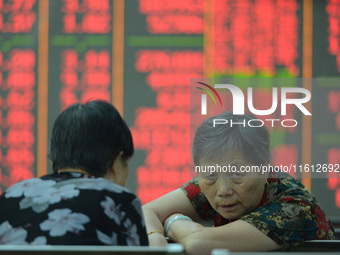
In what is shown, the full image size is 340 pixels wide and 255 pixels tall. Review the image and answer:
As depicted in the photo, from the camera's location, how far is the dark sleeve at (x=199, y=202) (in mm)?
1472

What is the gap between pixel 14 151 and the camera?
249cm

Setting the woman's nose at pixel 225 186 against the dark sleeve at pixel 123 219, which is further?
the woman's nose at pixel 225 186

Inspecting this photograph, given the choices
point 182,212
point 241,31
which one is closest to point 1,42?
point 241,31

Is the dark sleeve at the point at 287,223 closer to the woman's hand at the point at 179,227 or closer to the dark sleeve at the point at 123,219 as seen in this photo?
the woman's hand at the point at 179,227

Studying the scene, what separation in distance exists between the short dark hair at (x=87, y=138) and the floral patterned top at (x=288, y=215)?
1.31ft

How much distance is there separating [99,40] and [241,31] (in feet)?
2.49

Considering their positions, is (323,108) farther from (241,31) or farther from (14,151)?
(14,151)

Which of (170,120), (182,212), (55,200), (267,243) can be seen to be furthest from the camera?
(170,120)

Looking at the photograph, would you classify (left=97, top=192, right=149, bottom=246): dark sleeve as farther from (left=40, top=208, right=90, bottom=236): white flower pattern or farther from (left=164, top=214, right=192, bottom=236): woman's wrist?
(left=164, top=214, right=192, bottom=236): woman's wrist

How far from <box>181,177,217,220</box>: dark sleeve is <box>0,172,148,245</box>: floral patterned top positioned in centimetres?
50

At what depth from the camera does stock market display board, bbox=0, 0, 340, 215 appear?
2.46m

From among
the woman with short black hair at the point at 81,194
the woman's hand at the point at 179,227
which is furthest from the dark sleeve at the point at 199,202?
the woman with short black hair at the point at 81,194

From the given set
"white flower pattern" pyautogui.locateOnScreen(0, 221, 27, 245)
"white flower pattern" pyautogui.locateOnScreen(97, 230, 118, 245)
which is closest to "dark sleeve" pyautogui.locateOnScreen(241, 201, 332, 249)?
"white flower pattern" pyautogui.locateOnScreen(97, 230, 118, 245)

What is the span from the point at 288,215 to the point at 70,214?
55 cm
